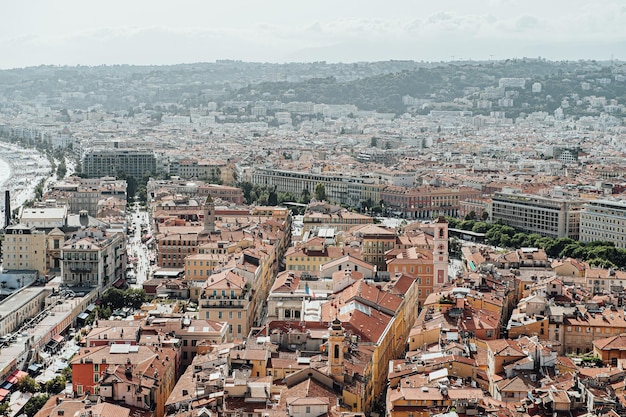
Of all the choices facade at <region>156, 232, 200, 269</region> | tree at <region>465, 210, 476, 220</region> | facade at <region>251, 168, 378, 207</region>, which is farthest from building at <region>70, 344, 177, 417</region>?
facade at <region>251, 168, 378, 207</region>

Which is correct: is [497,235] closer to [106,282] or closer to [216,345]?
[106,282]

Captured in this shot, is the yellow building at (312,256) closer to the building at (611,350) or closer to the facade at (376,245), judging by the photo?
the facade at (376,245)

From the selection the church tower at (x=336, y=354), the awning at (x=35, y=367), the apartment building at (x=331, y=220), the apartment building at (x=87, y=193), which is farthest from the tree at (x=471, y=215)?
the church tower at (x=336, y=354)

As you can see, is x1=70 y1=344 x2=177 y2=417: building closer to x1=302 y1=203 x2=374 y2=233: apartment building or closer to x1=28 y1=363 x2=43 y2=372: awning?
x1=28 y1=363 x2=43 y2=372: awning

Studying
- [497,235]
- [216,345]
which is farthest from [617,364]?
[497,235]

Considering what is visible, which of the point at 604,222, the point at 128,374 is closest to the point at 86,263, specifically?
the point at 128,374

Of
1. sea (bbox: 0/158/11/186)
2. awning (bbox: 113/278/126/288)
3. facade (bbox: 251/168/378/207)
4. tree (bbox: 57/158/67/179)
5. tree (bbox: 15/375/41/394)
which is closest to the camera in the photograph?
tree (bbox: 15/375/41/394)
